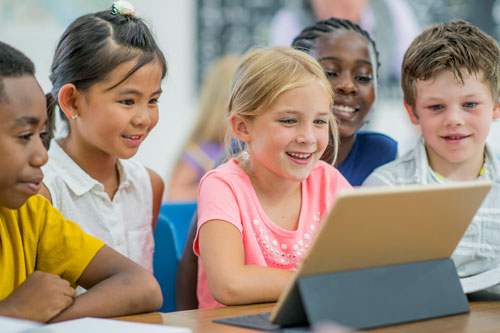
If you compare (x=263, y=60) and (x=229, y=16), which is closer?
(x=263, y=60)

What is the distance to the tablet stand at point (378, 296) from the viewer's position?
3.04 feet

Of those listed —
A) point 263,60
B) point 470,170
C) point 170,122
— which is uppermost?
point 263,60

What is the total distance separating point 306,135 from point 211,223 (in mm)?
296

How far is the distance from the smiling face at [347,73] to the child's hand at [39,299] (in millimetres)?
987

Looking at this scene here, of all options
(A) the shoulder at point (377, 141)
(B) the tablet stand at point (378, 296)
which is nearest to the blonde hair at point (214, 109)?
(A) the shoulder at point (377, 141)

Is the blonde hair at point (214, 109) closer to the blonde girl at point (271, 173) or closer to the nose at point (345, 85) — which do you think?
the nose at point (345, 85)

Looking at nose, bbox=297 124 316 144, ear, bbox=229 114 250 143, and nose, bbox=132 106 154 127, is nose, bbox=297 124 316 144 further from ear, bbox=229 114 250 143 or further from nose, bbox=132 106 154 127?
nose, bbox=132 106 154 127

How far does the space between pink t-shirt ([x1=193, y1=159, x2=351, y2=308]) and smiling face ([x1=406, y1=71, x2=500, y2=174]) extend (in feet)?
1.06

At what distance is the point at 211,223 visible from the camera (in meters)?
1.37

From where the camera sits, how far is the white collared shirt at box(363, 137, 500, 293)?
1395 millimetres

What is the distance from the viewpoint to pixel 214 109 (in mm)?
3393

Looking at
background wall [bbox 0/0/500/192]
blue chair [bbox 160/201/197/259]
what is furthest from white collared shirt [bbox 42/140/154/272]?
background wall [bbox 0/0/500/192]

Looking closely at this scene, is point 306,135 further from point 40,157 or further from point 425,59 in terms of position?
point 40,157

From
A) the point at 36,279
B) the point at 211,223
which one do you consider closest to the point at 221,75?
the point at 211,223
